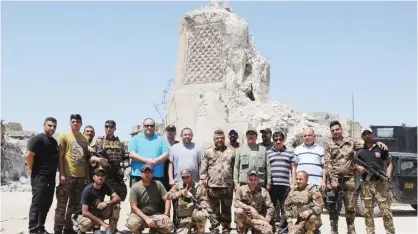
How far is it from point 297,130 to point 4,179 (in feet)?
34.0

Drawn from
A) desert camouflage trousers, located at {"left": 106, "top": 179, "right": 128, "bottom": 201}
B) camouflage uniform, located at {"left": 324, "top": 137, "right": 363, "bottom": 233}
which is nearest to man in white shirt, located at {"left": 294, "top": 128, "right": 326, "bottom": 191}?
camouflage uniform, located at {"left": 324, "top": 137, "right": 363, "bottom": 233}

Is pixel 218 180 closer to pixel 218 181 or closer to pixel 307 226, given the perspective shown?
pixel 218 181

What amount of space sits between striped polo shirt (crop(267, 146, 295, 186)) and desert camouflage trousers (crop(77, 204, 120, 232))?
2.17 m

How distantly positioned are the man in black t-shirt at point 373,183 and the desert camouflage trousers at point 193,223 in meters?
2.28

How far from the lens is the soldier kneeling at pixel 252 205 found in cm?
618

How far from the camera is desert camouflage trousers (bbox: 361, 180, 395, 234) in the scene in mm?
6672

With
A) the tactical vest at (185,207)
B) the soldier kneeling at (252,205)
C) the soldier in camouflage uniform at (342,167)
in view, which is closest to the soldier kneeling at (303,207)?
the soldier kneeling at (252,205)

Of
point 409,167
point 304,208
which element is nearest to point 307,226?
point 304,208

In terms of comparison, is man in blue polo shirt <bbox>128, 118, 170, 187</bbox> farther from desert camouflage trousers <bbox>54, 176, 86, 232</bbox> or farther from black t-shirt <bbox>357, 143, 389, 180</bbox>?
black t-shirt <bbox>357, 143, 389, 180</bbox>

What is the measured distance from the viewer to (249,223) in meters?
6.20

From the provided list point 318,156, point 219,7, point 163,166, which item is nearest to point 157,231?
point 163,166

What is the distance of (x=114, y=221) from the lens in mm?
6305

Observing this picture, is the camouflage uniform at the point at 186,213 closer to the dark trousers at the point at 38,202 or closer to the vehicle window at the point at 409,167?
the dark trousers at the point at 38,202

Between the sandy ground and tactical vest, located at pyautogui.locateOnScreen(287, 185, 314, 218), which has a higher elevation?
tactical vest, located at pyautogui.locateOnScreen(287, 185, 314, 218)
